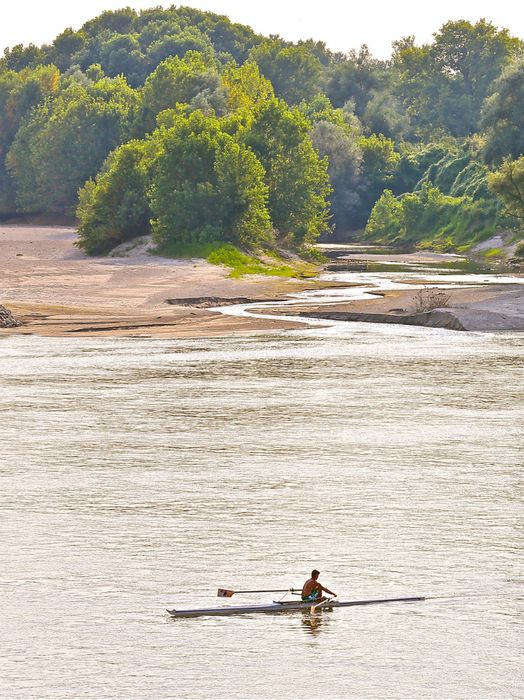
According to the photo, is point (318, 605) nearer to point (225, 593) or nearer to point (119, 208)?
point (225, 593)

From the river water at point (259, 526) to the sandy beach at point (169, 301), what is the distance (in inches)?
556

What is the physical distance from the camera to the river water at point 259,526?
2289 cm

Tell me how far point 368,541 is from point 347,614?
459cm

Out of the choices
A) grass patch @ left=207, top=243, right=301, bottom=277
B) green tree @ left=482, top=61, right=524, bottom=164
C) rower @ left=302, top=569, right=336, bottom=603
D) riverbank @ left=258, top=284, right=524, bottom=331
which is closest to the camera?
rower @ left=302, top=569, right=336, bottom=603

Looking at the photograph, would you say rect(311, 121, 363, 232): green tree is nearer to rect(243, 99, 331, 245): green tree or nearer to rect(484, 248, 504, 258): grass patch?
rect(484, 248, 504, 258): grass patch

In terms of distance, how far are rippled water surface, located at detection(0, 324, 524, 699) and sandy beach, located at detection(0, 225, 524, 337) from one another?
14.3 m

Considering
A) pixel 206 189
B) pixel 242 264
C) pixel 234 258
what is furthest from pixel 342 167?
pixel 242 264

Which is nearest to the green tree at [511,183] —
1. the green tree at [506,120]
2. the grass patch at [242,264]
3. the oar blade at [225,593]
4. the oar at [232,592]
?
the grass patch at [242,264]

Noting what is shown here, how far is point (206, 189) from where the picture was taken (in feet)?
360

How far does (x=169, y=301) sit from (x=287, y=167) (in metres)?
40.3

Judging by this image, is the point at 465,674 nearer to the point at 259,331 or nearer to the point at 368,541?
the point at 368,541

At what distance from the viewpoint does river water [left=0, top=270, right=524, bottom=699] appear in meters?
22.9

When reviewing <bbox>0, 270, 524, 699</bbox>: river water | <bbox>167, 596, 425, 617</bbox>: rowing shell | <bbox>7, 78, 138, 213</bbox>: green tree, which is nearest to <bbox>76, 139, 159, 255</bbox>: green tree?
<bbox>7, 78, 138, 213</bbox>: green tree

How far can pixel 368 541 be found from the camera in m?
29.8
